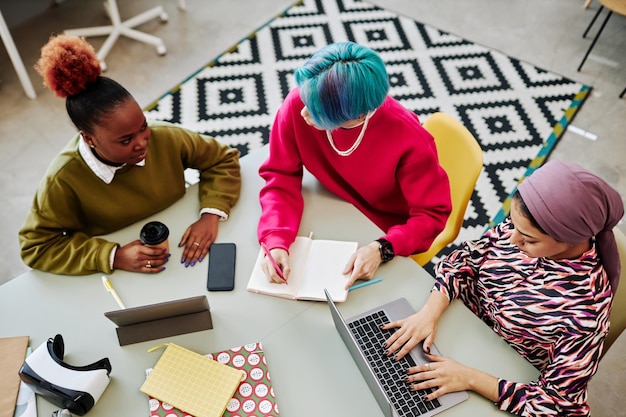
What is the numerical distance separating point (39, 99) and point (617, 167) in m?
3.25

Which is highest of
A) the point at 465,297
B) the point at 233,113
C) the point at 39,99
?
the point at 465,297

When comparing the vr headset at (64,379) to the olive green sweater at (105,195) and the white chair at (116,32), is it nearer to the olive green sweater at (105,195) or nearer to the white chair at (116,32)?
the olive green sweater at (105,195)

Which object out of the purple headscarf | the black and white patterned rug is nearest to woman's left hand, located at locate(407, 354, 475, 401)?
the purple headscarf

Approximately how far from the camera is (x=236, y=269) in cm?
153

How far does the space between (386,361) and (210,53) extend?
8.73 ft

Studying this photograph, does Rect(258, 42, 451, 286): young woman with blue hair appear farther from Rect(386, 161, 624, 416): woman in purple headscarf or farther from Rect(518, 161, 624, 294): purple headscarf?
Rect(518, 161, 624, 294): purple headscarf

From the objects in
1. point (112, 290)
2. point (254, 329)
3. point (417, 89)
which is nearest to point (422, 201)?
point (254, 329)

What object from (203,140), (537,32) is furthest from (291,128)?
(537,32)

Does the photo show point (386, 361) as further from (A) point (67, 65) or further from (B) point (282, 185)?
(A) point (67, 65)

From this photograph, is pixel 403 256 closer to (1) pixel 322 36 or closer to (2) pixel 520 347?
(2) pixel 520 347

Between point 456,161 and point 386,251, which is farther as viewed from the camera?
point 456,161

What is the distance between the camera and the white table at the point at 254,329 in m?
1.28

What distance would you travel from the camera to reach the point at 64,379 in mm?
1256

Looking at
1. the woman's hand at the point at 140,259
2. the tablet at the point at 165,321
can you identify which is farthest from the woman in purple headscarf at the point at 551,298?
the woman's hand at the point at 140,259
